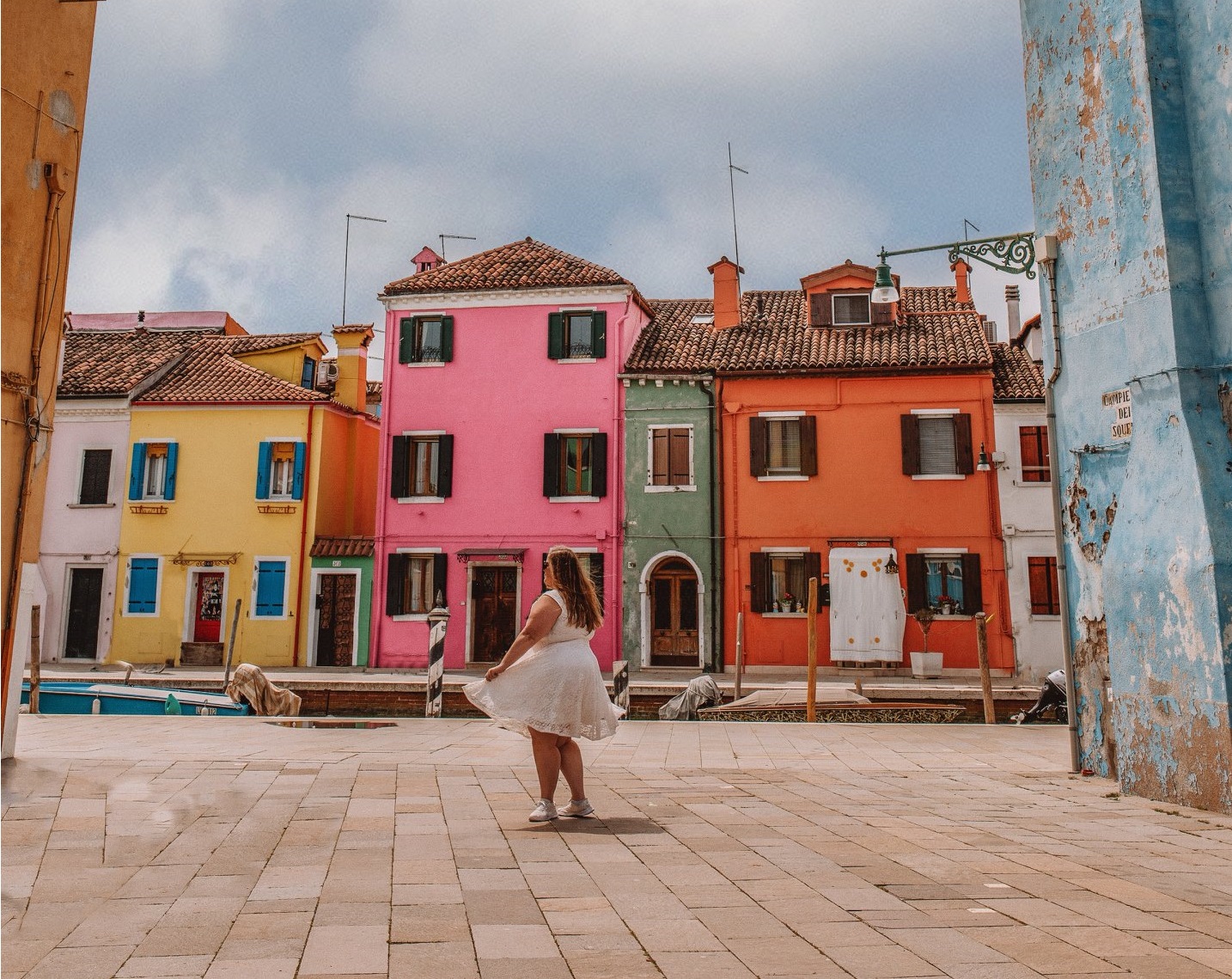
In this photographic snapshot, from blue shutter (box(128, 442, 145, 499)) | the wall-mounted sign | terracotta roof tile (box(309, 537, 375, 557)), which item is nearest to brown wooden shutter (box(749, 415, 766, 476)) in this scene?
terracotta roof tile (box(309, 537, 375, 557))

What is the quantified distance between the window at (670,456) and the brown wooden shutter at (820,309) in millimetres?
4285

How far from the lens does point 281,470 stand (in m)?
24.1

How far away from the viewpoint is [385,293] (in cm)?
2378

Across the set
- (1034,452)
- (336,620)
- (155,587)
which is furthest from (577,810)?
(155,587)

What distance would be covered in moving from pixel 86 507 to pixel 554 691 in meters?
22.6

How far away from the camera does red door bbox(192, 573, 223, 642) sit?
23469 millimetres

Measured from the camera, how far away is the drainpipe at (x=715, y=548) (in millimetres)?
21594

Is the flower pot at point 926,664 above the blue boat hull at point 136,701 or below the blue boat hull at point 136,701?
above

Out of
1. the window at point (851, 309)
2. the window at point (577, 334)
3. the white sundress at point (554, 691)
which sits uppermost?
the window at point (851, 309)

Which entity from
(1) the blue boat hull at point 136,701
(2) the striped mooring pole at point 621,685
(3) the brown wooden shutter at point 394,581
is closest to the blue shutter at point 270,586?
(3) the brown wooden shutter at point 394,581

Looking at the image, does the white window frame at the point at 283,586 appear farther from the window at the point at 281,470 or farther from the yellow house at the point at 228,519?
the window at the point at 281,470

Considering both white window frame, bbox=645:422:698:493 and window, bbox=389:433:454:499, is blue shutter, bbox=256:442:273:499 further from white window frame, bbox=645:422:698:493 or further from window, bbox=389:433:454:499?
white window frame, bbox=645:422:698:493

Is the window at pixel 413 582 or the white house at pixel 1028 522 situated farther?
the window at pixel 413 582

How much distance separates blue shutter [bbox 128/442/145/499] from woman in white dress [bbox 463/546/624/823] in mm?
21484
